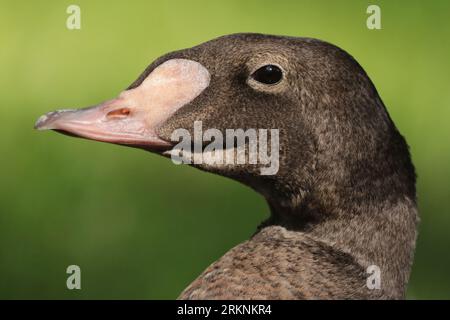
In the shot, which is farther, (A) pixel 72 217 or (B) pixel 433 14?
(B) pixel 433 14

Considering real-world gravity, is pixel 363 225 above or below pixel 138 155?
above

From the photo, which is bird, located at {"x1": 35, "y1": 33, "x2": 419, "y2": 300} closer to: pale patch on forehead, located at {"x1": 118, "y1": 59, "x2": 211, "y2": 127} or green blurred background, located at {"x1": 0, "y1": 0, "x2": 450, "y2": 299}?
pale patch on forehead, located at {"x1": 118, "y1": 59, "x2": 211, "y2": 127}

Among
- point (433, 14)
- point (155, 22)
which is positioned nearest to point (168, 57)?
point (155, 22)

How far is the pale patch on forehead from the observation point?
242cm

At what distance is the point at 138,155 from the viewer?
5.04 m

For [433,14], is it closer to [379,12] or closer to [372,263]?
[379,12]

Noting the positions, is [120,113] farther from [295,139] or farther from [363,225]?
[363,225]

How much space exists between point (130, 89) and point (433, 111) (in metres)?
3.45

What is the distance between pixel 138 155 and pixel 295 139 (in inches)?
105

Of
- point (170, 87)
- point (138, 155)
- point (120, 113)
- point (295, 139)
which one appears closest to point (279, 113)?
point (295, 139)

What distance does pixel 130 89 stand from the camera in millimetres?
2471

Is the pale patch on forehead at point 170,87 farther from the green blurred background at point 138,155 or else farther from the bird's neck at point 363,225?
the green blurred background at point 138,155

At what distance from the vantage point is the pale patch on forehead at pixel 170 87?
2.42 meters

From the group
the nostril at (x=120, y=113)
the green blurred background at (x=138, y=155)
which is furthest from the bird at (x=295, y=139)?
the green blurred background at (x=138, y=155)
